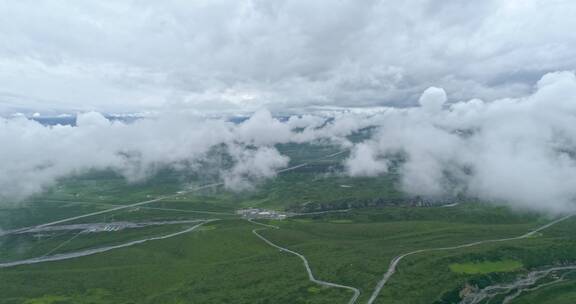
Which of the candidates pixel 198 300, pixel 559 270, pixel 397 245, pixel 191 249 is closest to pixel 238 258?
pixel 191 249

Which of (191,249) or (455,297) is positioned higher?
(191,249)

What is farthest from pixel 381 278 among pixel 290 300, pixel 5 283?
pixel 5 283

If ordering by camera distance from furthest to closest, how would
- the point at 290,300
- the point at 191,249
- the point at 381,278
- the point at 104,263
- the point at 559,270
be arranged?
the point at 191,249 < the point at 104,263 < the point at 559,270 < the point at 381,278 < the point at 290,300

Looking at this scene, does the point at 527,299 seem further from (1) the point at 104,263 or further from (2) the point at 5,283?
(2) the point at 5,283

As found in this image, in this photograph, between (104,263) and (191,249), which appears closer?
(104,263)

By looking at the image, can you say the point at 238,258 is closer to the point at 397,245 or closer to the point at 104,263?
the point at 104,263

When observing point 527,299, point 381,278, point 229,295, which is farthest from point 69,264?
point 527,299

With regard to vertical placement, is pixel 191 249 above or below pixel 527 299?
above

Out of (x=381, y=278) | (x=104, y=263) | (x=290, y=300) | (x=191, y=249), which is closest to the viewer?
(x=290, y=300)

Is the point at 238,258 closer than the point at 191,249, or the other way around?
the point at 238,258
